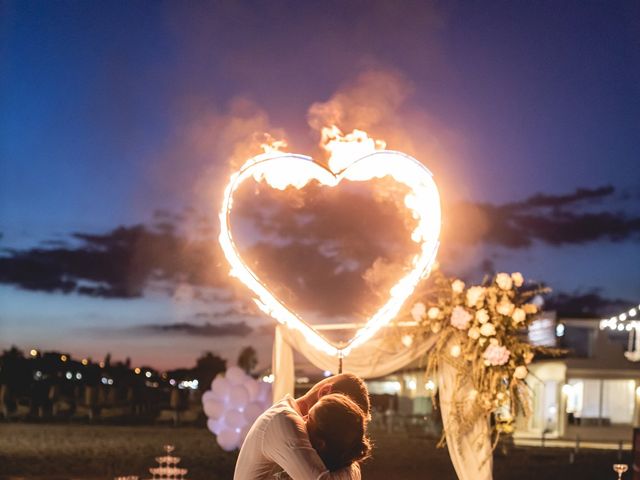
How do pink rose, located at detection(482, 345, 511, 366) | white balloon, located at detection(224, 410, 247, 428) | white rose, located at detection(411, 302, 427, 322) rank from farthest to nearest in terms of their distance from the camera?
white balloon, located at detection(224, 410, 247, 428)
white rose, located at detection(411, 302, 427, 322)
pink rose, located at detection(482, 345, 511, 366)

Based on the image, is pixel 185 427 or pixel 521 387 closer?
pixel 521 387

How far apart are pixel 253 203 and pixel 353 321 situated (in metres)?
1.95

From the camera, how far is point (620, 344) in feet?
108

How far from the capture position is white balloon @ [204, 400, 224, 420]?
15054 mm

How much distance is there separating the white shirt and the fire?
5.04 metres

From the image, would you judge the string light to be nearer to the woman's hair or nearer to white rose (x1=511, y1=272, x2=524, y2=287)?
white rose (x1=511, y1=272, x2=524, y2=287)

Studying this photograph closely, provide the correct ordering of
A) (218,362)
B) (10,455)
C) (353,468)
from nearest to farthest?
1. (353,468)
2. (10,455)
3. (218,362)

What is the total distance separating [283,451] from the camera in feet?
10.0

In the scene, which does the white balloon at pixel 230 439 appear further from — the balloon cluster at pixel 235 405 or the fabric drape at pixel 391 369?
the fabric drape at pixel 391 369

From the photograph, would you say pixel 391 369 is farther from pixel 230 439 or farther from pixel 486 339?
pixel 230 439

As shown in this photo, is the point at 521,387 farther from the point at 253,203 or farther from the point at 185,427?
the point at 185,427

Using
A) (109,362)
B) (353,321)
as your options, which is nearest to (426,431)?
(353,321)

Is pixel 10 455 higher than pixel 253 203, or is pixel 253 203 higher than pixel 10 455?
pixel 253 203

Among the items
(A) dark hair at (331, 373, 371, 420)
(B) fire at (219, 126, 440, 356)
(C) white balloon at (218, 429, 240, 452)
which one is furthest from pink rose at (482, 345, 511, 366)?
(C) white balloon at (218, 429, 240, 452)
